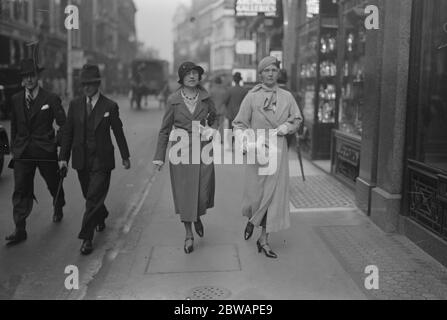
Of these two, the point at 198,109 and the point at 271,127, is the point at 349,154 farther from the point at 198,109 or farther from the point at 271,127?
the point at 198,109

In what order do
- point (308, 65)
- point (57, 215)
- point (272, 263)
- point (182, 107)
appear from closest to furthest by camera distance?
point (272, 263) < point (182, 107) < point (57, 215) < point (308, 65)

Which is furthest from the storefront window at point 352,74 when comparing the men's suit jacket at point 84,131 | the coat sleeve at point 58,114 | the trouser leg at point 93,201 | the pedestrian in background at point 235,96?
the coat sleeve at point 58,114

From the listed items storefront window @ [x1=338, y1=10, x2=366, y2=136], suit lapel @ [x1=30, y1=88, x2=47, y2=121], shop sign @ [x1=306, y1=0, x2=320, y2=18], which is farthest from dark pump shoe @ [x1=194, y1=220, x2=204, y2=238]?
shop sign @ [x1=306, y1=0, x2=320, y2=18]

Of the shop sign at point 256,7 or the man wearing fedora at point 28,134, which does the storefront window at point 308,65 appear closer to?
the shop sign at point 256,7

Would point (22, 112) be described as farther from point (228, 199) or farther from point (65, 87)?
point (65, 87)

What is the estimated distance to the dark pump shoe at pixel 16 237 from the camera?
597cm

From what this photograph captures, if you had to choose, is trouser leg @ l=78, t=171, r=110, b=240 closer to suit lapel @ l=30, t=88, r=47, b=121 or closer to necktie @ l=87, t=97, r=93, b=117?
necktie @ l=87, t=97, r=93, b=117

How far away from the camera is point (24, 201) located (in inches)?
240

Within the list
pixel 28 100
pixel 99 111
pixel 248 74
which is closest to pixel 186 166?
pixel 99 111

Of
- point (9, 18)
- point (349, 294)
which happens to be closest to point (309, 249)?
point (349, 294)

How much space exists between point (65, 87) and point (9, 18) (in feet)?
31.4

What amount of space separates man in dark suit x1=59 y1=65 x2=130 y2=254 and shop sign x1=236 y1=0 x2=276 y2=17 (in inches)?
503

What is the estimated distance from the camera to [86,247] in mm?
5680

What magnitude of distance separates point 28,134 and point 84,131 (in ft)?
2.69
